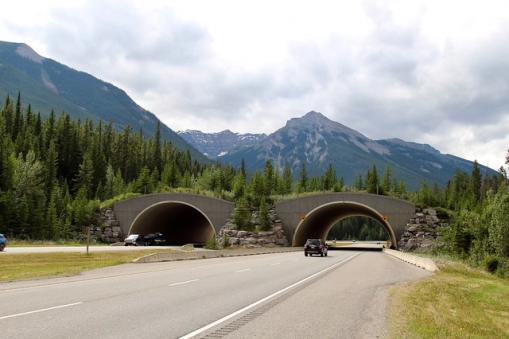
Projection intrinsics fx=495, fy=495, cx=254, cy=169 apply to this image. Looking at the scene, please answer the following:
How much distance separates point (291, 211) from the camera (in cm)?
6700

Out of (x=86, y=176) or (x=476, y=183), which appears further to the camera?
(x=476, y=183)

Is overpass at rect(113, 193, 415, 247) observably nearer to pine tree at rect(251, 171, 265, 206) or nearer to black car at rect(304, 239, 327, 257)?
pine tree at rect(251, 171, 265, 206)

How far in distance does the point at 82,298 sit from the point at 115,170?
379 ft

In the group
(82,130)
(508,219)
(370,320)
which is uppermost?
(82,130)

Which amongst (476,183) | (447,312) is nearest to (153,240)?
(447,312)

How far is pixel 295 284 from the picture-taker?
57.7 feet

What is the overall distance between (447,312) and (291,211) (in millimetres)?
54793

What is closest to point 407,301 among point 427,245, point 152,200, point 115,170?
point 427,245

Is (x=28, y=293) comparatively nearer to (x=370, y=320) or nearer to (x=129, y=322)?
(x=129, y=322)

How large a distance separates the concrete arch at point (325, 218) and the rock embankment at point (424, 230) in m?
2.22

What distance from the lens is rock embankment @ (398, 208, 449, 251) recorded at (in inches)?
2323

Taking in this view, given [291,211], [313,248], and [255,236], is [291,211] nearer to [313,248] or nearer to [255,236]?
[255,236]

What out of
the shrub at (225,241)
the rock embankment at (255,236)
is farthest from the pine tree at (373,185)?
the shrub at (225,241)

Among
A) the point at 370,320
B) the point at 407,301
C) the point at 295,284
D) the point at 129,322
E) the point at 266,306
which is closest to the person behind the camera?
the point at 129,322
